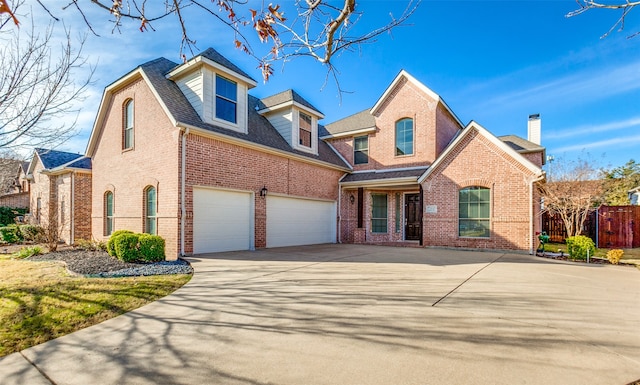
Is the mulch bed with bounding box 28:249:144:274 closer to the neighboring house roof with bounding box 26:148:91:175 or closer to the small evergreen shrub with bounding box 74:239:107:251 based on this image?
the small evergreen shrub with bounding box 74:239:107:251

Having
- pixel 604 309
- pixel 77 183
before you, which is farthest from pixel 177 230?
pixel 604 309

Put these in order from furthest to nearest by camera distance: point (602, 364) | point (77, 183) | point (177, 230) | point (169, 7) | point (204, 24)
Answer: point (77, 183) < point (177, 230) < point (204, 24) < point (169, 7) < point (602, 364)

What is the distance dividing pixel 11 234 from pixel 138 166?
10.6 metres

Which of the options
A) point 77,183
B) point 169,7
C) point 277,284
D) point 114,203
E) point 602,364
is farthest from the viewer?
point 77,183

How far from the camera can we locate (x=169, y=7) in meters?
3.40

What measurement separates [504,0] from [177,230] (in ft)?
39.0

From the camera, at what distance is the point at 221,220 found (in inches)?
430

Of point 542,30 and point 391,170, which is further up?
point 542,30

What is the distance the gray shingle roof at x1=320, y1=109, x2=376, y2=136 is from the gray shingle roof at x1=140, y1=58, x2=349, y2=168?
111 inches

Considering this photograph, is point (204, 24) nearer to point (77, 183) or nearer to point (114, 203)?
point (114, 203)

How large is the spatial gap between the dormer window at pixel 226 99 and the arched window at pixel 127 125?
3.79 metres

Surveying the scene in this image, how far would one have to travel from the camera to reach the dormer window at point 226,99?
11.4 meters

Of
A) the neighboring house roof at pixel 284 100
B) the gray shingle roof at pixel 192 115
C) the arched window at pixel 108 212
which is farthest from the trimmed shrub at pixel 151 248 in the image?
the neighboring house roof at pixel 284 100

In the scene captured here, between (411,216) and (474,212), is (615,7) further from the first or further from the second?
(411,216)
